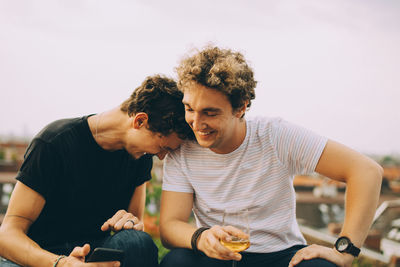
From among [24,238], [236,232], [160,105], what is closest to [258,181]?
[236,232]

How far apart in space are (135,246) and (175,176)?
51cm

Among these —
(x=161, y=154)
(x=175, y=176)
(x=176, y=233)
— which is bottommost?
(x=176, y=233)

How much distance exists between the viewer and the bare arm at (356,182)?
209 cm

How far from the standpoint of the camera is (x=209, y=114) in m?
2.11

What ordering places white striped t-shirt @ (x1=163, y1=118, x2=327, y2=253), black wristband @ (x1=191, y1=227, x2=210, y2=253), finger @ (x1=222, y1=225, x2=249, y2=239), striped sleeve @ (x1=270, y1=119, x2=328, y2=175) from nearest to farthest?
finger @ (x1=222, y1=225, x2=249, y2=239) → black wristband @ (x1=191, y1=227, x2=210, y2=253) → striped sleeve @ (x1=270, y1=119, x2=328, y2=175) → white striped t-shirt @ (x1=163, y1=118, x2=327, y2=253)

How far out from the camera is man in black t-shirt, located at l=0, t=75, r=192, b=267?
2.07 meters

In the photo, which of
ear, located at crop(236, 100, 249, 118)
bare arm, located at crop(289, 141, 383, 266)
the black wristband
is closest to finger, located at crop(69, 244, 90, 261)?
the black wristband

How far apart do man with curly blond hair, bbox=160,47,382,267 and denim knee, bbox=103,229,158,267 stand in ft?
0.33

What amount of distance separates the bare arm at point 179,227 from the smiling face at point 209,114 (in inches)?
16.1

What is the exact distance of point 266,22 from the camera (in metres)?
14.4

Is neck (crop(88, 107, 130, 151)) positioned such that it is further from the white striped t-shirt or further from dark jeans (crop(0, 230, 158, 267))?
dark jeans (crop(0, 230, 158, 267))

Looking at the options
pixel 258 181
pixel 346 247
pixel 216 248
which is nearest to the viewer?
pixel 216 248

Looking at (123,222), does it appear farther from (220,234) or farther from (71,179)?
(220,234)

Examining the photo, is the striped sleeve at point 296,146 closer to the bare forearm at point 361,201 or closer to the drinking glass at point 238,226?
the bare forearm at point 361,201
